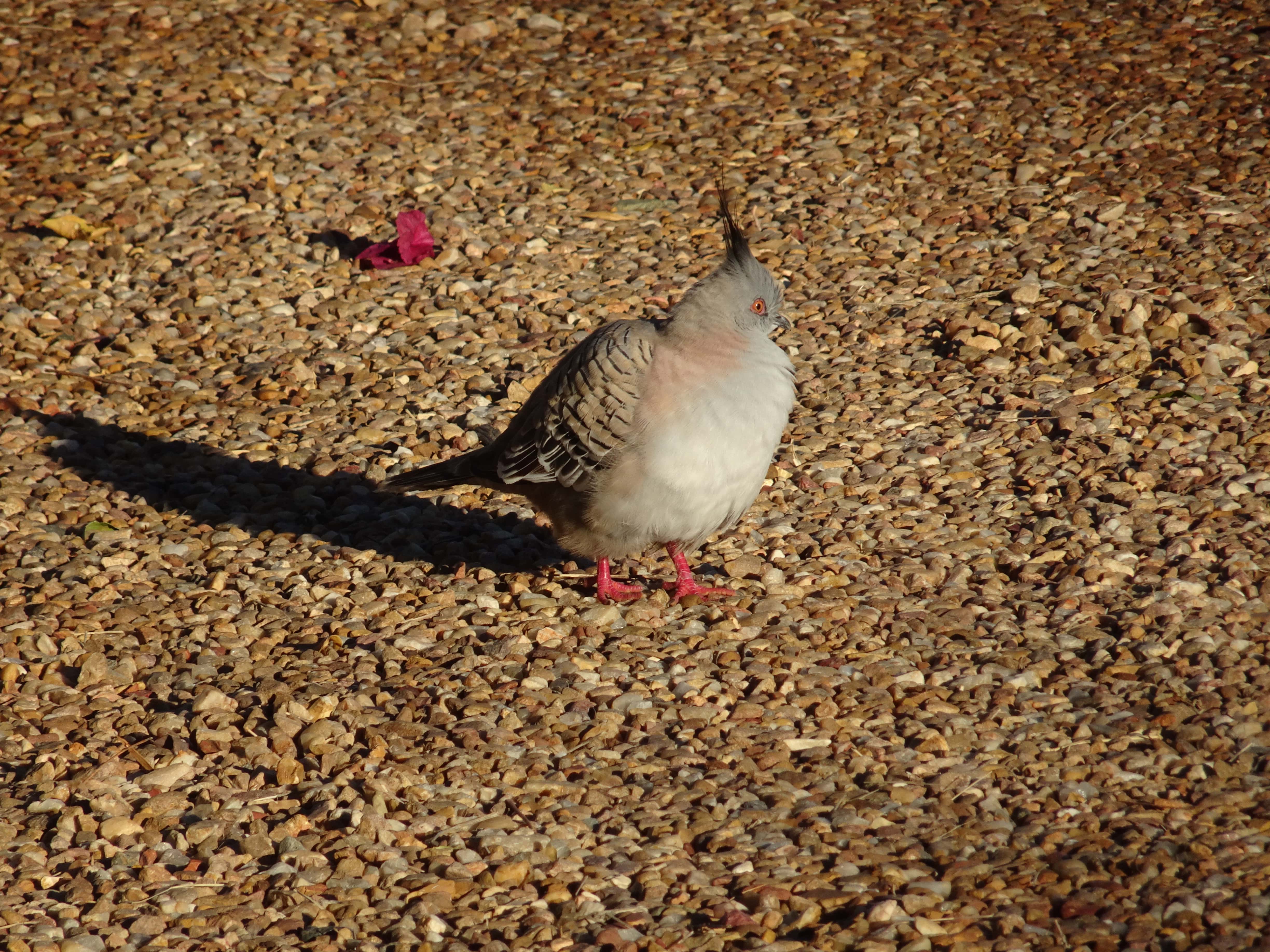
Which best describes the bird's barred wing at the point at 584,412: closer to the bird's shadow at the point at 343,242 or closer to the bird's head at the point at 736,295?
the bird's head at the point at 736,295

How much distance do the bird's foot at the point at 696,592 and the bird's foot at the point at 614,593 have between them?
0.16 m

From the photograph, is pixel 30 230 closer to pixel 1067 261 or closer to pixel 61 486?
pixel 61 486

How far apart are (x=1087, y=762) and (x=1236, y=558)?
144 centimetres

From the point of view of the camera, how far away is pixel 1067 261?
7453 mm

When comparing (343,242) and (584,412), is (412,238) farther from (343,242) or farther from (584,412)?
(584,412)

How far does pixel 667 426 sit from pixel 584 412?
383 mm

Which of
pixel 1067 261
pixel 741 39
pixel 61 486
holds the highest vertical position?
pixel 741 39

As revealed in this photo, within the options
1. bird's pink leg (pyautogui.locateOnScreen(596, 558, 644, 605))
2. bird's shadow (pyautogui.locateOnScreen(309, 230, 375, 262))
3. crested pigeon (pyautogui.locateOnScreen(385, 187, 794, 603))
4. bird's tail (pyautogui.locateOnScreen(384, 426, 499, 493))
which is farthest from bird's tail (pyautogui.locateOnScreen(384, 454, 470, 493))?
bird's shadow (pyautogui.locateOnScreen(309, 230, 375, 262))

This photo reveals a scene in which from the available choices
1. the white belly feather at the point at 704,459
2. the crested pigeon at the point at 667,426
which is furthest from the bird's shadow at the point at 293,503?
the white belly feather at the point at 704,459

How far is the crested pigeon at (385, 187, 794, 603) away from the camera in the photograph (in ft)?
16.6

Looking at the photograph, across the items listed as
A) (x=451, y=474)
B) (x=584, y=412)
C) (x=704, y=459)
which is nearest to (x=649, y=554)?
(x=451, y=474)

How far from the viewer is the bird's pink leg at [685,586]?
549 centimetres

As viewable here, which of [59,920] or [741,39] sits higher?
[741,39]

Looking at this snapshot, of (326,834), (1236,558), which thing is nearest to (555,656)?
(326,834)
